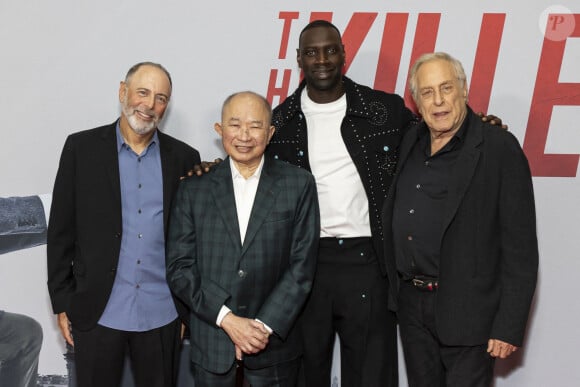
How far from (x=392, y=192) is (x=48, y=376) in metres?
2.32

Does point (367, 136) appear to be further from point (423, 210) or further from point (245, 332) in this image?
point (245, 332)

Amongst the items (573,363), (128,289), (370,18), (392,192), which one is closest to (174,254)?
(128,289)

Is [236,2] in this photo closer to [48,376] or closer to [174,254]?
[174,254]

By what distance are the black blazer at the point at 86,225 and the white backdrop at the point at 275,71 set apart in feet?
2.76

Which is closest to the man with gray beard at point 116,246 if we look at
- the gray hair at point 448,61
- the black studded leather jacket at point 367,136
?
the black studded leather jacket at point 367,136

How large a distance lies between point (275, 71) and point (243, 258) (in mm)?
1333

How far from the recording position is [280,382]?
2406mm

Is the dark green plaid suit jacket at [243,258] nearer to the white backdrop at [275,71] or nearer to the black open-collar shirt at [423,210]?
the black open-collar shirt at [423,210]

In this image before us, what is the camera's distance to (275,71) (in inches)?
130

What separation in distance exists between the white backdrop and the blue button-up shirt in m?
0.82

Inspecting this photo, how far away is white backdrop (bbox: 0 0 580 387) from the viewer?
126 inches

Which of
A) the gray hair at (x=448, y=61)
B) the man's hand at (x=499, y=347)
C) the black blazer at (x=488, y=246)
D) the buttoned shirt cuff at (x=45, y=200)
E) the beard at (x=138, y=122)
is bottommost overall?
the man's hand at (x=499, y=347)

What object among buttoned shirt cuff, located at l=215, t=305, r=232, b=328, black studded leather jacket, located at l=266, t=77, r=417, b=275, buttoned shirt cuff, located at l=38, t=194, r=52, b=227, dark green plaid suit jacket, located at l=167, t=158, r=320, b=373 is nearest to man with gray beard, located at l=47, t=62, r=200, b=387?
dark green plaid suit jacket, located at l=167, t=158, r=320, b=373

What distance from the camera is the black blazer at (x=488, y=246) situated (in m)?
2.21
